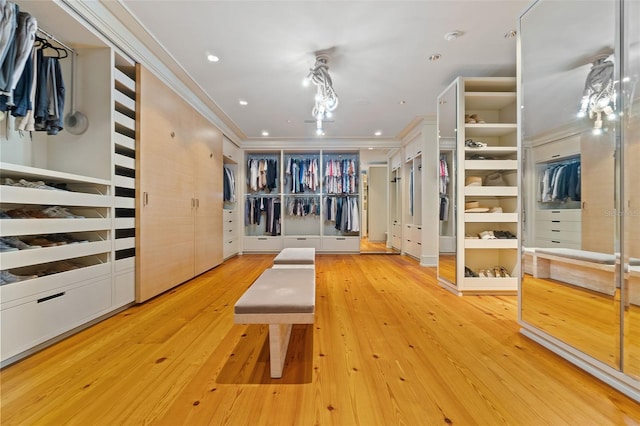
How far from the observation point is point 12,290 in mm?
1412

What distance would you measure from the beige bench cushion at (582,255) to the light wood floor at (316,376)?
62 cm

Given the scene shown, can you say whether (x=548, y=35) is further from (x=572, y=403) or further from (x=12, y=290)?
(x=12, y=290)

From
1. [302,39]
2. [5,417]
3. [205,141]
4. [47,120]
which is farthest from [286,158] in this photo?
[5,417]

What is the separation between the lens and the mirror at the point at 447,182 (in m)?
2.79

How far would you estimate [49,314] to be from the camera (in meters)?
Result: 1.61

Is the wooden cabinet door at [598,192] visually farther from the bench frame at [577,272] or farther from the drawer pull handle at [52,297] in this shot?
the drawer pull handle at [52,297]

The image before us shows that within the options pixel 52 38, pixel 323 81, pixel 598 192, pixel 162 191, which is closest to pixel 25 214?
pixel 162 191

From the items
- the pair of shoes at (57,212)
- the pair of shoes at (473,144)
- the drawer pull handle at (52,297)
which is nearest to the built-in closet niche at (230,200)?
the pair of shoes at (57,212)

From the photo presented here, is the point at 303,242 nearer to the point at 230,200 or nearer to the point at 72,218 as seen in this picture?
the point at 230,200

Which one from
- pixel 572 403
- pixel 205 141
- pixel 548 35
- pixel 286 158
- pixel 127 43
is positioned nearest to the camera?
pixel 572 403

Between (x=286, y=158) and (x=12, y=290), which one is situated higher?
(x=286, y=158)

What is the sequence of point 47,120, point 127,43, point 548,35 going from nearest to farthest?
1. point 548,35
2. point 47,120
3. point 127,43

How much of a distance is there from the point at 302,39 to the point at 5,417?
9.71 ft

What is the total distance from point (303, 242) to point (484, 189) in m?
3.62
